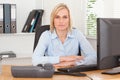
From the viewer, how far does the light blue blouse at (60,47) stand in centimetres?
232

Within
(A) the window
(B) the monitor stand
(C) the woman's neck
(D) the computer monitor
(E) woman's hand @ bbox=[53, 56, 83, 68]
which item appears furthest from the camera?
(A) the window

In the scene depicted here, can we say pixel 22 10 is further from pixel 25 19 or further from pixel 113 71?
pixel 113 71

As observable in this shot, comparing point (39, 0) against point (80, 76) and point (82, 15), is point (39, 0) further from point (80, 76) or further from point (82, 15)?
point (80, 76)

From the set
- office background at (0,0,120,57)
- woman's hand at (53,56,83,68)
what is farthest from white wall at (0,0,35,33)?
woman's hand at (53,56,83,68)

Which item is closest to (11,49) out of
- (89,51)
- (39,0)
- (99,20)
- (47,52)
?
(39,0)

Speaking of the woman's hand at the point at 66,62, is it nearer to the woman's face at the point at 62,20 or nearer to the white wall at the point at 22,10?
the woman's face at the point at 62,20

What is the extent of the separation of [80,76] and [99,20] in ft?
1.29

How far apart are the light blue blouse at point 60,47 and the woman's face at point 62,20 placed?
8 centimetres

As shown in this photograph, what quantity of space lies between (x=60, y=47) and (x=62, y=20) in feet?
0.81

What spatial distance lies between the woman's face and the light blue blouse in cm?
8

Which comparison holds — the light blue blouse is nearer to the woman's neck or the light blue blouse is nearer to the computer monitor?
the woman's neck

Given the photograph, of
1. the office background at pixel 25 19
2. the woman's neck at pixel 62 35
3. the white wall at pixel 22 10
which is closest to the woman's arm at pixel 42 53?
the woman's neck at pixel 62 35

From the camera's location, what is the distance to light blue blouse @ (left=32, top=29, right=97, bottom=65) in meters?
2.32

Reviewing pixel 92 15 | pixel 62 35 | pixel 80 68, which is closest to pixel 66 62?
pixel 80 68
